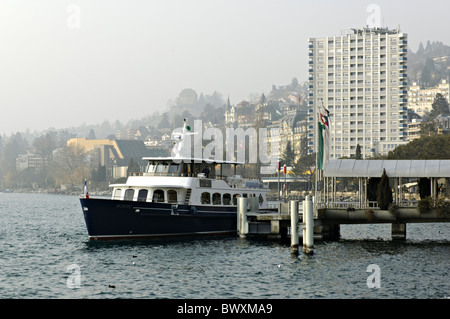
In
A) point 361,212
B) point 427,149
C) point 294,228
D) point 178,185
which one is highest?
point 427,149

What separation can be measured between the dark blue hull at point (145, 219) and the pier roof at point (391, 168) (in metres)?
10.5

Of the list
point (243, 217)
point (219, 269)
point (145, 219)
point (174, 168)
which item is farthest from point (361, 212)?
point (145, 219)

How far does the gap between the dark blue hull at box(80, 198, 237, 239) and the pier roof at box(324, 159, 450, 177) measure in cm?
1046

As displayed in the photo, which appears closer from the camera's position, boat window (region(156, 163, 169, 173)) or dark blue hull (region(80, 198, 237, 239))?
dark blue hull (region(80, 198, 237, 239))

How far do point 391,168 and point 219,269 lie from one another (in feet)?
66.9

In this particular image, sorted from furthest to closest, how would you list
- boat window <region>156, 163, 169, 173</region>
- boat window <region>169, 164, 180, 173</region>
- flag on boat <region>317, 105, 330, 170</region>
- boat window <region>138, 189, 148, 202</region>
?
boat window <region>156, 163, 169, 173</region>
boat window <region>169, 164, 180, 173</region>
boat window <region>138, 189, 148, 202</region>
flag on boat <region>317, 105, 330, 170</region>

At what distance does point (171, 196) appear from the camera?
169ft

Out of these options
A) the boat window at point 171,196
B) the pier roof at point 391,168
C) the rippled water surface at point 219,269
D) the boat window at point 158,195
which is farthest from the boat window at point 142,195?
the pier roof at point 391,168

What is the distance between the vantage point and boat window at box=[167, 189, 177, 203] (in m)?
51.3

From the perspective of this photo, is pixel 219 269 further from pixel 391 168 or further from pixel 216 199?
pixel 391 168

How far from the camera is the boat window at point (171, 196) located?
168 feet

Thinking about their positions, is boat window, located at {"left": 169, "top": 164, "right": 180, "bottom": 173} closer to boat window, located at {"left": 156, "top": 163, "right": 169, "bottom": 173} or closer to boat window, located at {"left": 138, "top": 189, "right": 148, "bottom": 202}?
boat window, located at {"left": 156, "top": 163, "right": 169, "bottom": 173}

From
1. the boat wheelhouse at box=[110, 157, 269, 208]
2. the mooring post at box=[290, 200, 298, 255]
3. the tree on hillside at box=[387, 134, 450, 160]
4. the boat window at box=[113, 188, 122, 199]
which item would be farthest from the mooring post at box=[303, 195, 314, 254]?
the tree on hillside at box=[387, 134, 450, 160]
